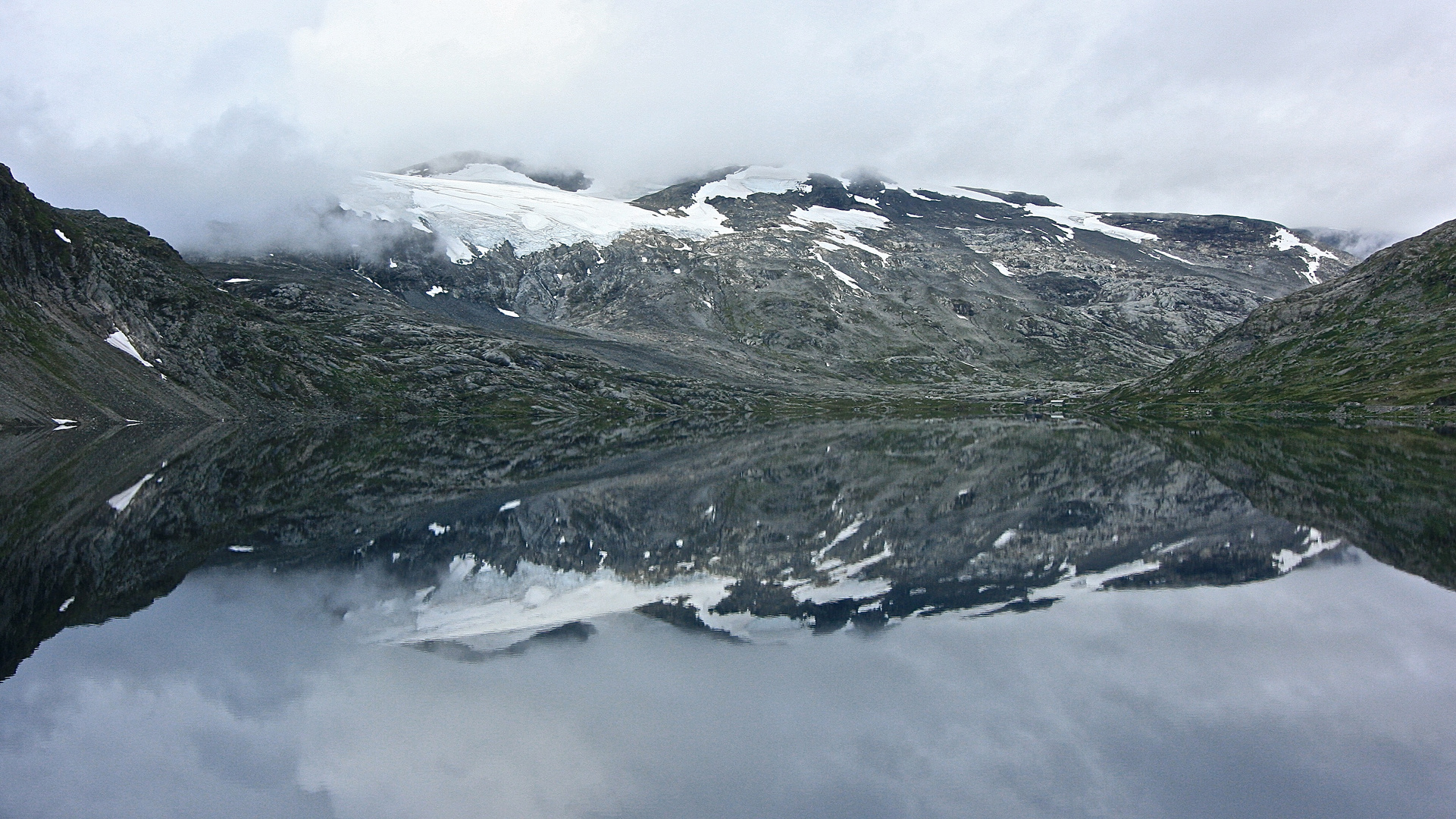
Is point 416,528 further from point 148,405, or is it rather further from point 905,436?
point 148,405

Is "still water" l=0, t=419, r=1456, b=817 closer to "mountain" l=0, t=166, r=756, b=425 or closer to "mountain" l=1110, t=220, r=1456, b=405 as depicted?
"mountain" l=0, t=166, r=756, b=425

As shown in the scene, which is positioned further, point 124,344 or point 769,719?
point 124,344

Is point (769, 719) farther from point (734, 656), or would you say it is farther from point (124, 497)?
point (124, 497)

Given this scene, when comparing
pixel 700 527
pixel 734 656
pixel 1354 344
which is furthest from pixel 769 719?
pixel 1354 344

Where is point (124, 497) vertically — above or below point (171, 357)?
below

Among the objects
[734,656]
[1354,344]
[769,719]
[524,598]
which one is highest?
[1354,344]

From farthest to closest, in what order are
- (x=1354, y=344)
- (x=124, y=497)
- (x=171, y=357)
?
(x=171, y=357) < (x=1354, y=344) < (x=124, y=497)
